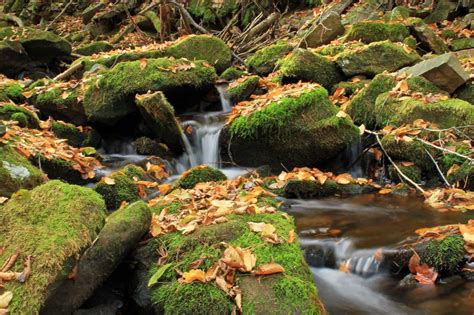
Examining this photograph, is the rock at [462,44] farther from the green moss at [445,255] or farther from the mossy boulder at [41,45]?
the mossy boulder at [41,45]

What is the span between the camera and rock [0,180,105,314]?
297cm

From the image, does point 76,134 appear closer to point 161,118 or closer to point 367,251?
point 161,118

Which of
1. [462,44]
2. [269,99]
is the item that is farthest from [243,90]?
[462,44]

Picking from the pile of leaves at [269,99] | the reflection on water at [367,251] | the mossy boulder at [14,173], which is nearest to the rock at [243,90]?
the pile of leaves at [269,99]

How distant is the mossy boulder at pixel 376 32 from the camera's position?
10.6 m

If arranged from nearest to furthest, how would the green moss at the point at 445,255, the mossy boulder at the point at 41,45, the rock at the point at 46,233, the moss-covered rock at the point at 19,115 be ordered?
the rock at the point at 46,233 → the green moss at the point at 445,255 → the moss-covered rock at the point at 19,115 → the mossy boulder at the point at 41,45

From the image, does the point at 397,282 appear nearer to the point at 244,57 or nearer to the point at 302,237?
the point at 302,237

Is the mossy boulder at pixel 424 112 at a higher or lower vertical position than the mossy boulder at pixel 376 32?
lower

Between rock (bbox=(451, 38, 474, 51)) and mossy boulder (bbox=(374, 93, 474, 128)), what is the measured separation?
4105 mm

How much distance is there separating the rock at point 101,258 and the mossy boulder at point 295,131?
11.9ft

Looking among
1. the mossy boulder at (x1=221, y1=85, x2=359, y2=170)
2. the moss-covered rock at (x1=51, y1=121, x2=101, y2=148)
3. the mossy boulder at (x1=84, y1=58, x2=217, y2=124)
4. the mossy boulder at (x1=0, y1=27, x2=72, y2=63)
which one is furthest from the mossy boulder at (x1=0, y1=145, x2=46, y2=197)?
the mossy boulder at (x1=0, y1=27, x2=72, y2=63)

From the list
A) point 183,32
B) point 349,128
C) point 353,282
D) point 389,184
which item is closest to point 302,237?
point 353,282

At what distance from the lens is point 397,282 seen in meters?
3.99

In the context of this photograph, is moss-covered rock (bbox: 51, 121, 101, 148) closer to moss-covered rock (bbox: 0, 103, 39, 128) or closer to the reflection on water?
moss-covered rock (bbox: 0, 103, 39, 128)
